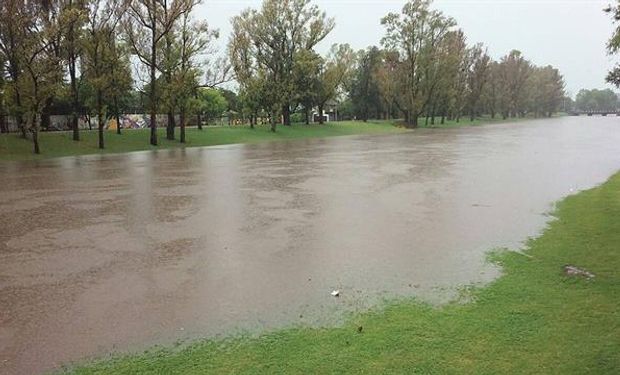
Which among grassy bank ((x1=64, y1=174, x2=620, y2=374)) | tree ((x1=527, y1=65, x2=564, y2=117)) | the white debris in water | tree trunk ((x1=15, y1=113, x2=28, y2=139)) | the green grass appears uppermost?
tree ((x1=527, y1=65, x2=564, y2=117))

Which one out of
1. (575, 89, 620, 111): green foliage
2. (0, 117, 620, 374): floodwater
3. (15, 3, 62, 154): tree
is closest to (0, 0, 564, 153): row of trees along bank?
(15, 3, 62, 154): tree

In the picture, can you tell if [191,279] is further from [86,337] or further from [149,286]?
[86,337]

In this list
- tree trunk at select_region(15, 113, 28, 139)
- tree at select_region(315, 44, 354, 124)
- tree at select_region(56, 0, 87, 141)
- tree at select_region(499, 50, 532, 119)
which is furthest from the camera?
tree at select_region(499, 50, 532, 119)

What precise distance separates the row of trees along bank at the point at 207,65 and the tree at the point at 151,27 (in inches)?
2.5

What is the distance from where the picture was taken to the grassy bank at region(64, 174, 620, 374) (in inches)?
150

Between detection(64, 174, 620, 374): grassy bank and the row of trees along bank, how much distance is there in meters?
24.4

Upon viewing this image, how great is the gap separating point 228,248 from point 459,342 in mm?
3963

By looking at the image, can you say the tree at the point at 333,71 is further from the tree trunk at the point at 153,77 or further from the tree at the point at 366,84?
the tree trunk at the point at 153,77

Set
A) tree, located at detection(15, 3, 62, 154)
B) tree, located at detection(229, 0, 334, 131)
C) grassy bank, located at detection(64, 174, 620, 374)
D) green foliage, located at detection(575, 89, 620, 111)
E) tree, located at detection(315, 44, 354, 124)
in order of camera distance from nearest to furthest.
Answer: grassy bank, located at detection(64, 174, 620, 374)
tree, located at detection(15, 3, 62, 154)
tree, located at detection(229, 0, 334, 131)
tree, located at detection(315, 44, 354, 124)
green foliage, located at detection(575, 89, 620, 111)

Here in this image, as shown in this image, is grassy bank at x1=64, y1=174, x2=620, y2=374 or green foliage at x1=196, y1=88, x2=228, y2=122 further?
green foliage at x1=196, y1=88, x2=228, y2=122

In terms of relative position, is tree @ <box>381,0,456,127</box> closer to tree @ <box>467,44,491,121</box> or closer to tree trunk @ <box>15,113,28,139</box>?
Result: tree @ <box>467,44,491,121</box>

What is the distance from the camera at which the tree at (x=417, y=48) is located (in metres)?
60.0

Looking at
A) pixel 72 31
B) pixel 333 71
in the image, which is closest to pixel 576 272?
pixel 72 31

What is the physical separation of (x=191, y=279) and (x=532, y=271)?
379cm
